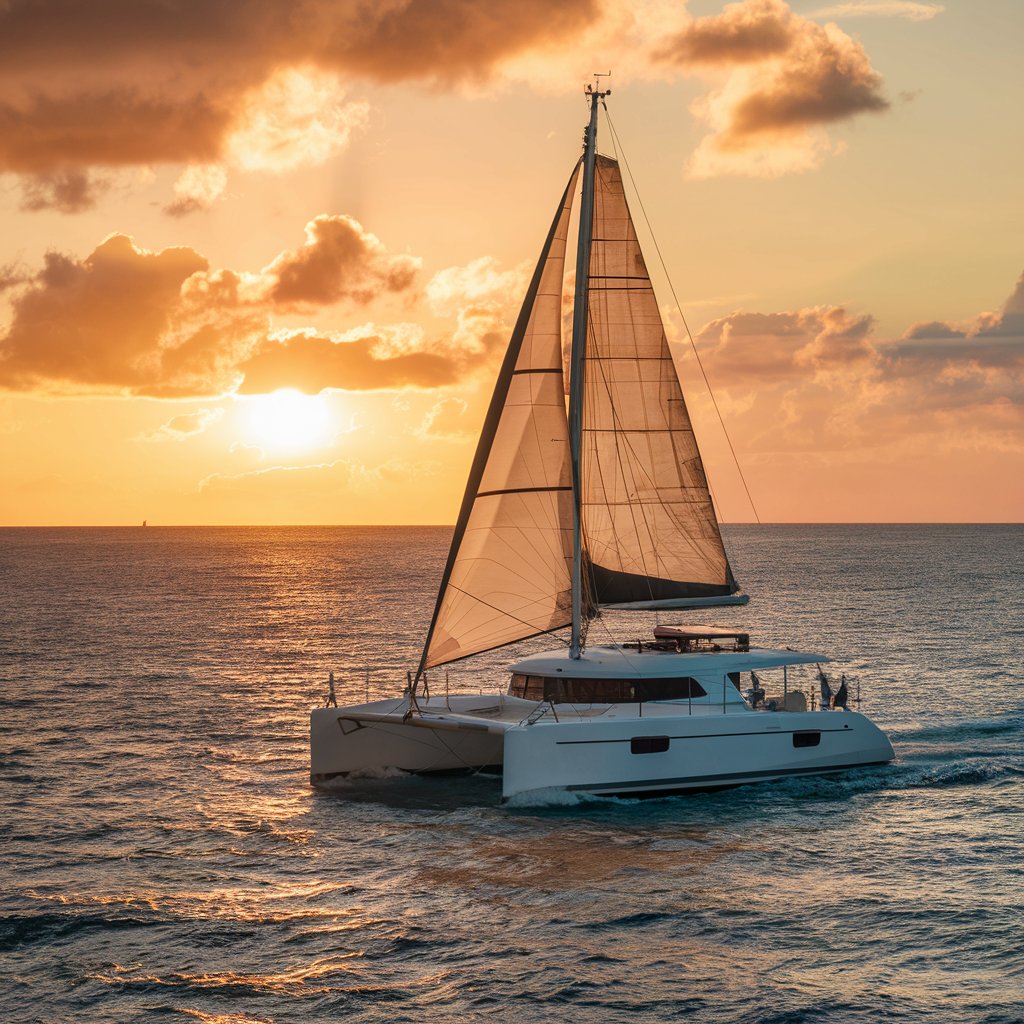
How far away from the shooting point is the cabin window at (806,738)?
28578mm

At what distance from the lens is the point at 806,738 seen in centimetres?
2870

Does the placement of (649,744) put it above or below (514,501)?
below

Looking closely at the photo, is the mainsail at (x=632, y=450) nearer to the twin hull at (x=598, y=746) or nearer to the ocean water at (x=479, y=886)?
the twin hull at (x=598, y=746)

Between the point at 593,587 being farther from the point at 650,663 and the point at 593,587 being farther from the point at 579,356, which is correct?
the point at 579,356

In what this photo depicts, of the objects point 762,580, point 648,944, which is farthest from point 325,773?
point 762,580

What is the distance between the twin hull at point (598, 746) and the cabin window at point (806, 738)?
2 centimetres

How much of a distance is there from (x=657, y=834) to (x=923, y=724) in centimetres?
1629

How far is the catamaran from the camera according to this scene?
2719 cm

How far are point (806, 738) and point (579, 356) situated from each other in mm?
9971

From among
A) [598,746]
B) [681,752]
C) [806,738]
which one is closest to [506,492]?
[598,746]

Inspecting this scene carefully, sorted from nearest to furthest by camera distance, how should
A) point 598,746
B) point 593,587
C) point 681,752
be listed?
point 598,746 < point 681,752 < point 593,587

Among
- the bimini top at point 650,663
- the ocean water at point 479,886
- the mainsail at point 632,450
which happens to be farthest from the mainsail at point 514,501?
the ocean water at point 479,886

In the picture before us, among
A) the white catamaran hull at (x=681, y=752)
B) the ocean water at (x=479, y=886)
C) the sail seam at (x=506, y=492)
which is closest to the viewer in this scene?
the ocean water at (x=479, y=886)

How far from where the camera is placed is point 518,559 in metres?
28.3
